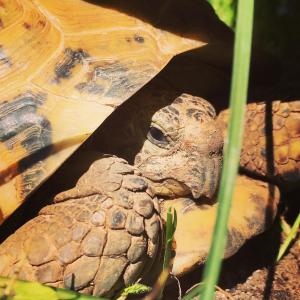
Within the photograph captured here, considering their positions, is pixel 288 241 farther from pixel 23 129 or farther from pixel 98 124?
pixel 23 129

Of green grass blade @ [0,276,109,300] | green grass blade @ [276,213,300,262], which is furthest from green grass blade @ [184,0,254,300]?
green grass blade @ [276,213,300,262]

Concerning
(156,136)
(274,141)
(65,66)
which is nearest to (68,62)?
(65,66)

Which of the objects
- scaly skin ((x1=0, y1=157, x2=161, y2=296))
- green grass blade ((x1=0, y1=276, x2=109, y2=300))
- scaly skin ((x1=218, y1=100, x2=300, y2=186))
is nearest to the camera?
green grass blade ((x1=0, y1=276, x2=109, y2=300))

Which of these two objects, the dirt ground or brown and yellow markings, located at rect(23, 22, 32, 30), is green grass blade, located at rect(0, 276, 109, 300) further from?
brown and yellow markings, located at rect(23, 22, 32, 30)

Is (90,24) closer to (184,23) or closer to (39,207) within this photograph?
(184,23)

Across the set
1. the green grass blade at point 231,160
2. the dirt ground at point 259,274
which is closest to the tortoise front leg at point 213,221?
the dirt ground at point 259,274

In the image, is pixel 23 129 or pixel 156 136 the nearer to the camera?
pixel 23 129
